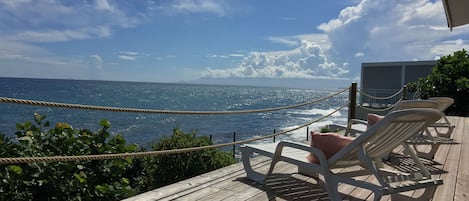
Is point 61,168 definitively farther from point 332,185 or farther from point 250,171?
point 332,185

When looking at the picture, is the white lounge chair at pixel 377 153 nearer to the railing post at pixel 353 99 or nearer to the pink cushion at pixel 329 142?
the pink cushion at pixel 329 142

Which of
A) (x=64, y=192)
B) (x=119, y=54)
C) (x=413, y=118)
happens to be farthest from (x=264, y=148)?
(x=119, y=54)

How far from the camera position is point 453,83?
377 inches

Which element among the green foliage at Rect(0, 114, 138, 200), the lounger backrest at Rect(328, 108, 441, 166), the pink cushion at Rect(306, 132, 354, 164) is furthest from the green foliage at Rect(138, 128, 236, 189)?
the lounger backrest at Rect(328, 108, 441, 166)

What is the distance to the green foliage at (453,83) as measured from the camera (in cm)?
951

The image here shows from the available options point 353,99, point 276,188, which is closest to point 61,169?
point 276,188

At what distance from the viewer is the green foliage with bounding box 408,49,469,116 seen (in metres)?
9.51

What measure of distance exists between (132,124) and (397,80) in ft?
58.3

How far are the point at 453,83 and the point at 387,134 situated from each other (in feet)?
31.2

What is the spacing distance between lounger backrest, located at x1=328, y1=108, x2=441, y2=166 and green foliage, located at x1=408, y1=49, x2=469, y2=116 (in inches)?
335

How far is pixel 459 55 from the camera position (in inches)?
396

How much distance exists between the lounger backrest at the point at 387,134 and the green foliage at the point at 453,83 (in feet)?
27.9

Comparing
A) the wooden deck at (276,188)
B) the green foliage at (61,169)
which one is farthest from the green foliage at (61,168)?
the wooden deck at (276,188)

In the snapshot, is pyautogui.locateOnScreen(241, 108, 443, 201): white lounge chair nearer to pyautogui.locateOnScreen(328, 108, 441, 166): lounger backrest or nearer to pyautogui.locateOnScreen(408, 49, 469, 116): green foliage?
pyautogui.locateOnScreen(328, 108, 441, 166): lounger backrest
